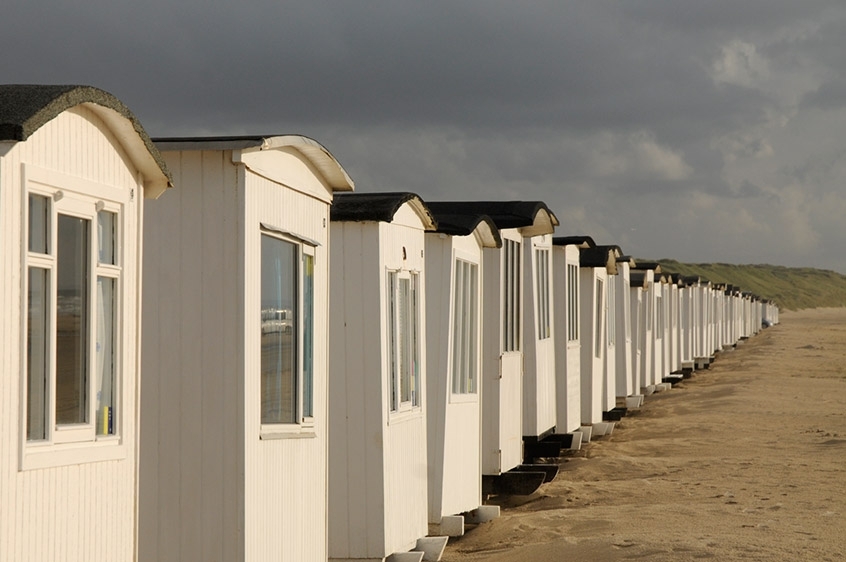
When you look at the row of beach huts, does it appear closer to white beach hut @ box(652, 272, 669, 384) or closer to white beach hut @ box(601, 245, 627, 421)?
white beach hut @ box(601, 245, 627, 421)

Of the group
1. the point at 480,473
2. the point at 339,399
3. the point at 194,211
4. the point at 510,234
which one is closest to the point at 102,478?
the point at 194,211

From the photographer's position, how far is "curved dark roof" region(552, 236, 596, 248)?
16.8 meters

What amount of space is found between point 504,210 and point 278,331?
6.84 m

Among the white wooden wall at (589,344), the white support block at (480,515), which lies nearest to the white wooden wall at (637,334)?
the white wooden wall at (589,344)

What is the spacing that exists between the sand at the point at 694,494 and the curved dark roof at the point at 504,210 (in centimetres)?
309

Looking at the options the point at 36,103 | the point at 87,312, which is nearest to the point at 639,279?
the point at 87,312

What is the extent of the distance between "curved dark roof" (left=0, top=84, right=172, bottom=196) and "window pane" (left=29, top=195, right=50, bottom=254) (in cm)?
34

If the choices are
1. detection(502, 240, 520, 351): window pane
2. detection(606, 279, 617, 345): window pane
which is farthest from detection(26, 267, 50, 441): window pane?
detection(606, 279, 617, 345): window pane

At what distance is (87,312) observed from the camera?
200 inches

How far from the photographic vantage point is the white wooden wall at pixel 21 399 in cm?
447

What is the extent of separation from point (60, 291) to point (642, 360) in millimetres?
23221

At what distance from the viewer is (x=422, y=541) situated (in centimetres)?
1022

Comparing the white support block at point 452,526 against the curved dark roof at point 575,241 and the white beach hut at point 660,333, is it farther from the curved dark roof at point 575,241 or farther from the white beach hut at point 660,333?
the white beach hut at point 660,333

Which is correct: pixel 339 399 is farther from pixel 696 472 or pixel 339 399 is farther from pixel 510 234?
pixel 696 472
